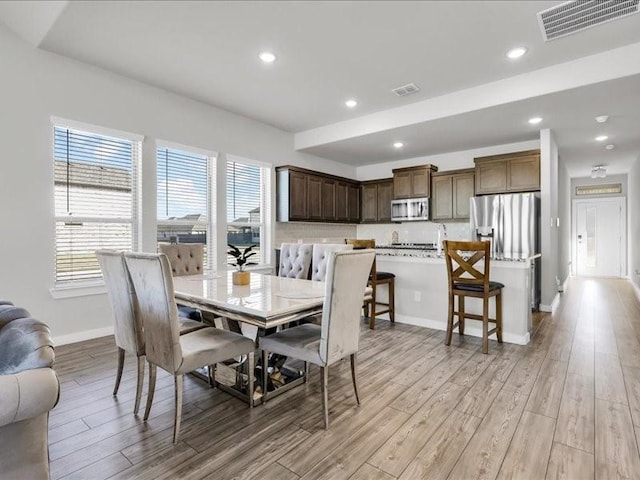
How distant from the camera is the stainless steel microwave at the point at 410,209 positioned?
21.0 ft

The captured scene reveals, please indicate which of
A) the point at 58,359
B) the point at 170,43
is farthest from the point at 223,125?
the point at 58,359

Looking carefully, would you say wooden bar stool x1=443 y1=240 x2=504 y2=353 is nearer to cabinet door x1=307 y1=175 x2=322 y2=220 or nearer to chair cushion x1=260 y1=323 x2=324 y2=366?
chair cushion x1=260 y1=323 x2=324 y2=366

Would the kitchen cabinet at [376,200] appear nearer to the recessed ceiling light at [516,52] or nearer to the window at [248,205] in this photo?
the window at [248,205]

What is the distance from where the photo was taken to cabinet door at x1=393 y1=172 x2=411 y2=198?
6.61 metres

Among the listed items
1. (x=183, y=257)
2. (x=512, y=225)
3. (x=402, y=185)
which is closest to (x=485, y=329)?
(x=512, y=225)

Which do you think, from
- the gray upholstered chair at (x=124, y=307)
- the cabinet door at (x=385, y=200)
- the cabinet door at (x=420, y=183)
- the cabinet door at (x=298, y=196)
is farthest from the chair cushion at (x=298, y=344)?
the cabinet door at (x=385, y=200)

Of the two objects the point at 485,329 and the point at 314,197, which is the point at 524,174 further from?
the point at 314,197

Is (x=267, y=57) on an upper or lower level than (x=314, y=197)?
upper

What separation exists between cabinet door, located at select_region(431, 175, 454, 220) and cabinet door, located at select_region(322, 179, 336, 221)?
1847mm

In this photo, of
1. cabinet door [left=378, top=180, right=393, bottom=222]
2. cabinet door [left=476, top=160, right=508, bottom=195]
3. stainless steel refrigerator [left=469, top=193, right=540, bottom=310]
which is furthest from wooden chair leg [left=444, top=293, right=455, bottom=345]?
cabinet door [left=378, top=180, right=393, bottom=222]

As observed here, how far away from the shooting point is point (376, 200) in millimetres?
7199

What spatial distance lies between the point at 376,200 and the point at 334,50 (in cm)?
417

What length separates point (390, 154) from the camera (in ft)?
21.5

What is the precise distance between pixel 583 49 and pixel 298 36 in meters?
2.67
